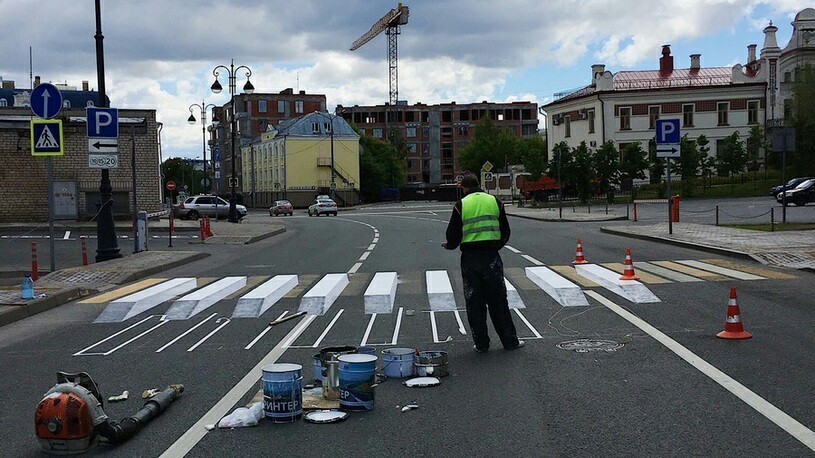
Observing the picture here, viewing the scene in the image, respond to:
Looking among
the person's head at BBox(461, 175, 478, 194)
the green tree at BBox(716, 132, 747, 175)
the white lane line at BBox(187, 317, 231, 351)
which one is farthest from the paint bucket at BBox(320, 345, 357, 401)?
the green tree at BBox(716, 132, 747, 175)

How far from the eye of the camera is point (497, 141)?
11750 cm

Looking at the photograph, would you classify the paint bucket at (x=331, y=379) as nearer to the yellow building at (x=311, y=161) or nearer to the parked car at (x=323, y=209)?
the parked car at (x=323, y=209)

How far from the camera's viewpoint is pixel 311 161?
321 feet

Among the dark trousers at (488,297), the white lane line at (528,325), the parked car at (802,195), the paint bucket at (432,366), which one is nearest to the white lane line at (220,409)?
the paint bucket at (432,366)

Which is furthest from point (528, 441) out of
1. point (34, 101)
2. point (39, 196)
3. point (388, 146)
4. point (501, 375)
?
point (388, 146)

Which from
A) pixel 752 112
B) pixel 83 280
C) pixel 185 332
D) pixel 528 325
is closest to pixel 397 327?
pixel 528 325

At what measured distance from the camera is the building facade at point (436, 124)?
137m

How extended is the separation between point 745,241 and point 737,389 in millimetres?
16100

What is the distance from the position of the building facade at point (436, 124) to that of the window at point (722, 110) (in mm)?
64011

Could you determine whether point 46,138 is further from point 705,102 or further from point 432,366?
point 705,102

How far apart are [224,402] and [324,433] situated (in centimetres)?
129

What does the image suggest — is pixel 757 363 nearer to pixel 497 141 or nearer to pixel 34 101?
pixel 34 101

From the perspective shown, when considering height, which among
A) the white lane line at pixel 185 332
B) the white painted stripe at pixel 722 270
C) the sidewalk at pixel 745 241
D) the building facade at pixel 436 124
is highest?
the building facade at pixel 436 124

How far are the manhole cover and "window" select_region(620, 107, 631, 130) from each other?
6628 cm
